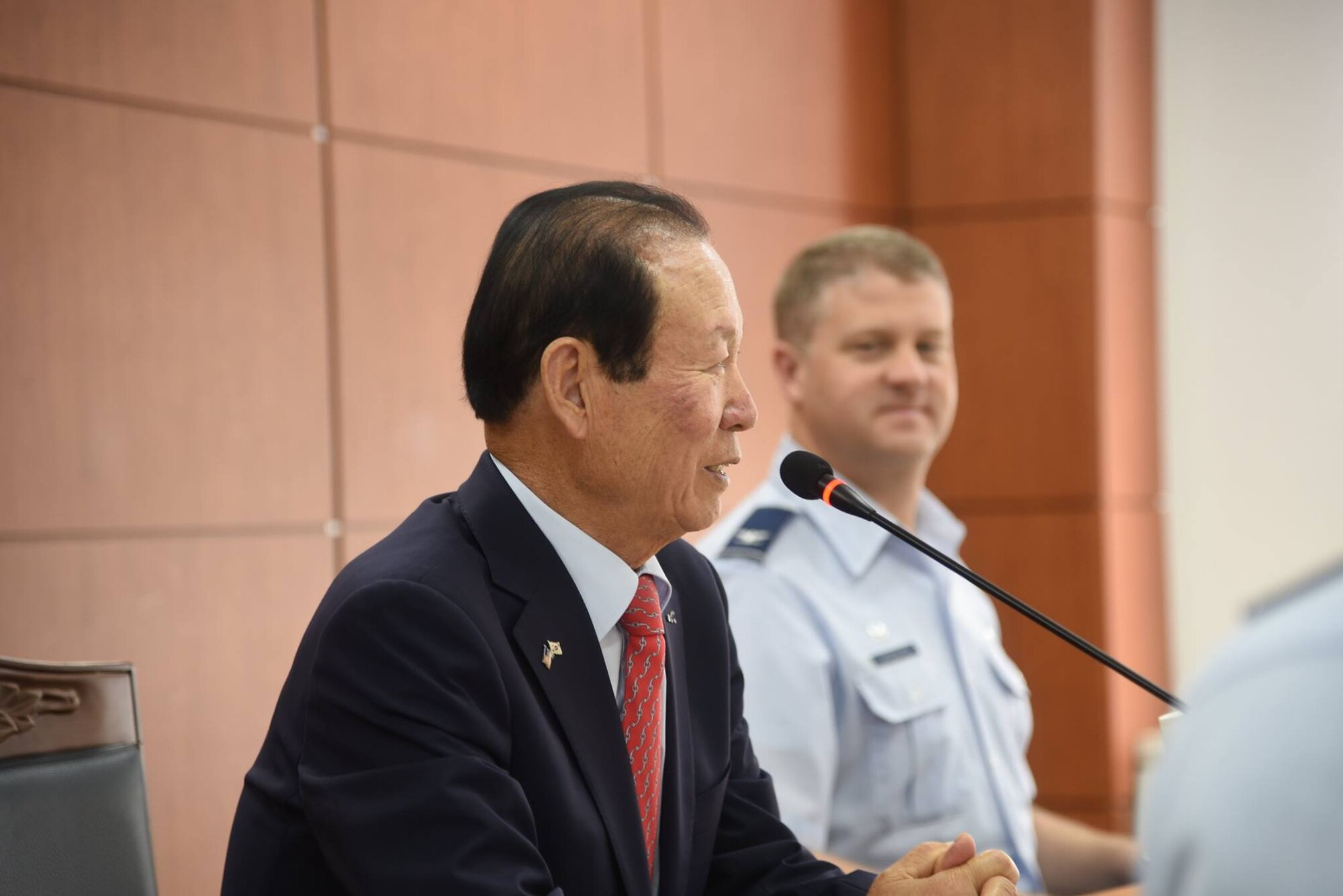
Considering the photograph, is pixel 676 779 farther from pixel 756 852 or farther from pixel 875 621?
pixel 875 621

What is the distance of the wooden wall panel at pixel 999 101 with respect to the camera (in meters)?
3.80

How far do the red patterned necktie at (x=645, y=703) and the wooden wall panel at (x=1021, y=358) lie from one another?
2.67m

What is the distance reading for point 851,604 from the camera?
2100 mm

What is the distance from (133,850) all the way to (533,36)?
7.24 ft

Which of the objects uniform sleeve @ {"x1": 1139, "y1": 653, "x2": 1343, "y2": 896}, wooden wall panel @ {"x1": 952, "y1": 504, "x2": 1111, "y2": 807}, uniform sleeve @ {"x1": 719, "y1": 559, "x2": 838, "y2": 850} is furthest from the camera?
wooden wall panel @ {"x1": 952, "y1": 504, "x2": 1111, "y2": 807}

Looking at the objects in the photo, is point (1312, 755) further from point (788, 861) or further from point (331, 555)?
point (331, 555)

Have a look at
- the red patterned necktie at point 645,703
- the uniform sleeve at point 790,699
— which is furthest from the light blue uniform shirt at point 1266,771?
the uniform sleeve at point 790,699

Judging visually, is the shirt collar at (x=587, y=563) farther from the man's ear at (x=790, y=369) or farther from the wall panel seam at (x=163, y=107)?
the wall panel seam at (x=163, y=107)

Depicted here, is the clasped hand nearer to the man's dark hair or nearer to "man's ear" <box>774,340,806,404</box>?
the man's dark hair

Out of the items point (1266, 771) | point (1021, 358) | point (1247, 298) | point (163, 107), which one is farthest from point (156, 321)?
point (1247, 298)

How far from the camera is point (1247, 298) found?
12.9 feet

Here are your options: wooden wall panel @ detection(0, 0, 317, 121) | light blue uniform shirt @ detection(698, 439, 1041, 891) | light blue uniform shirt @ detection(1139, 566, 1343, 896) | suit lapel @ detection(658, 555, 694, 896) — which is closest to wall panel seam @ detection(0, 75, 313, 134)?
wooden wall panel @ detection(0, 0, 317, 121)

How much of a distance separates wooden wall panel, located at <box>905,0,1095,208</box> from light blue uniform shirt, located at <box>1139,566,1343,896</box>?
11.2 ft

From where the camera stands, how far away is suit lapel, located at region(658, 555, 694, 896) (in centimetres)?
134
